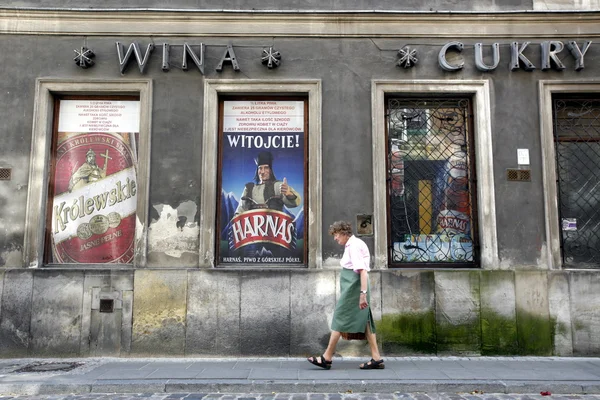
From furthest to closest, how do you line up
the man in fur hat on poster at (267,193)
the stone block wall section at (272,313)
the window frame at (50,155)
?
1. the man in fur hat on poster at (267,193)
2. the window frame at (50,155)
3. the stone block wall section at (272,313)

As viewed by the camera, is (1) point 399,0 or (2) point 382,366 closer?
(2) point 382,366

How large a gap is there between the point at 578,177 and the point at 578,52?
6.69ft

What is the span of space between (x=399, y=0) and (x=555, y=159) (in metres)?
3.69

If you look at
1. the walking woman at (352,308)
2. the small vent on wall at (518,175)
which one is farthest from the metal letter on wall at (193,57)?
the small vent on wall at (518,175)

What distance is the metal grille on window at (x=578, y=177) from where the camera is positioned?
8.18 m

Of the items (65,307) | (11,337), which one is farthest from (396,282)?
(11,337)

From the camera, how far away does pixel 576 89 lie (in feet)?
27.0

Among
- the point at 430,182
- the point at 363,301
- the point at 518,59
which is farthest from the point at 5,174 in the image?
the point at 518,59

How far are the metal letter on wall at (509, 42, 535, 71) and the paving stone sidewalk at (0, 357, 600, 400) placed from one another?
15.1 feet

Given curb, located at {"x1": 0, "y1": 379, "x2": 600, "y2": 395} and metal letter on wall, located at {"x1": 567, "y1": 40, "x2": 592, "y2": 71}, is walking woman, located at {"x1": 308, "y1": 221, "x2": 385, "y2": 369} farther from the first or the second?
metal letter on wall, located at {"x1": 567, "y1": 40, "x2": 592, "y2": 71}

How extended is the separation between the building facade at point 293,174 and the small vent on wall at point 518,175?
0.04 metres

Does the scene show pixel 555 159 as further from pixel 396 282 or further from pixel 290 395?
pixel 290 395

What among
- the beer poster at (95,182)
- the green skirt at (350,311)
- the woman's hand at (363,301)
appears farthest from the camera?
the beer poster at (95,182)

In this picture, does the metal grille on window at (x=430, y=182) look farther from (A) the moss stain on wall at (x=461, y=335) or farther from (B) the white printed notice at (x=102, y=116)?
(B) the white printed notice at (x=102, y=116)
